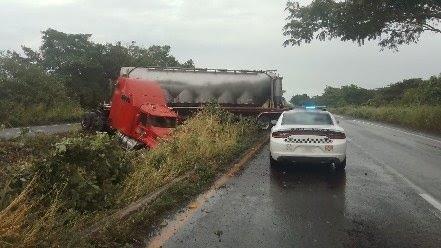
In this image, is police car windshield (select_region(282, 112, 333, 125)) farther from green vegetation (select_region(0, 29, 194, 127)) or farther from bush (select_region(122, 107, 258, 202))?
green vegetation (select_region(0, 29, 194, 127))

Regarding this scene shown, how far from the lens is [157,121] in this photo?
14.1m

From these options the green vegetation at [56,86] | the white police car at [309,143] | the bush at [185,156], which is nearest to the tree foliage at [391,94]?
the green vegetation at [56,86]

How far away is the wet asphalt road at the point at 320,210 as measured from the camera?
Answer: 552cm

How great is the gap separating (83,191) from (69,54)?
56530 millimetres

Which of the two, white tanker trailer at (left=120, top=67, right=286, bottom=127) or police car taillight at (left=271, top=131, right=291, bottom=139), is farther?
white tanker trailer at (left=120, top=67, right=286, bottom=127)

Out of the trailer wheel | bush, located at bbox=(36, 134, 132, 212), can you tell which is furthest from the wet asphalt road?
the trailer wheel

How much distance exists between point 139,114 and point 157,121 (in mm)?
684

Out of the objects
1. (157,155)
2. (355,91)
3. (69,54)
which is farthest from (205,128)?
(355,91)

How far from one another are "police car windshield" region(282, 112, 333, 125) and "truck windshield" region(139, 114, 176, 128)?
4.31 metres

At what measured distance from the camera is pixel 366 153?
1482 centimetres

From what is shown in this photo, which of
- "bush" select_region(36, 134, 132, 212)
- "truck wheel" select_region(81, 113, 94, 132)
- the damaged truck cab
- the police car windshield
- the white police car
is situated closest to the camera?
"bush" select_region(36, 134, 132, 212)

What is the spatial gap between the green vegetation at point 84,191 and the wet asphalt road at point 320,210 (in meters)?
0.54

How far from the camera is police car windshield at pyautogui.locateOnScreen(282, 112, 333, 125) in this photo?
35.9ft

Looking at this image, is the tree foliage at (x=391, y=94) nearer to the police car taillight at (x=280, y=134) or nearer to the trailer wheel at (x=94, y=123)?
the trailer wheel at (x=94, y=123)
